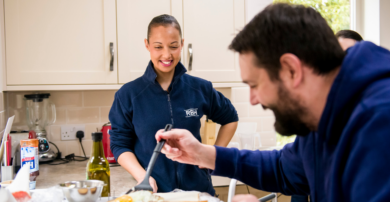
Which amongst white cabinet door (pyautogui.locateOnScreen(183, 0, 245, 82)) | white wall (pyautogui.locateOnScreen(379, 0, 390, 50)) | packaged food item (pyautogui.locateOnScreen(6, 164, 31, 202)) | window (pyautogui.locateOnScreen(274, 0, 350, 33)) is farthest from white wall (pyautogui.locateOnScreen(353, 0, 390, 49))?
packaged food item (pyautogui.locateOnScreen(6, 164, 31, 202))

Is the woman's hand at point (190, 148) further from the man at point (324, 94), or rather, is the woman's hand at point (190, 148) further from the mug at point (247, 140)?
the mug at point (247, 140)

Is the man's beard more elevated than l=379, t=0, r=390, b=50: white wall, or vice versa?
l=379, t=0, r=390, b=50: white wall

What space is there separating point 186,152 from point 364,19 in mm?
2342

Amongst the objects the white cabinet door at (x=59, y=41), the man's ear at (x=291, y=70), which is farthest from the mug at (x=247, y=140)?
the man's ear at (x=291, y=70)

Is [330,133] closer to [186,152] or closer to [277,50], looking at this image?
[277,50]

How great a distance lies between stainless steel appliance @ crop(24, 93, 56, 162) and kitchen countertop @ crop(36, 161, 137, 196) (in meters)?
0.10

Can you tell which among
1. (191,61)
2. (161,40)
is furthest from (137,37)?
(161,40)

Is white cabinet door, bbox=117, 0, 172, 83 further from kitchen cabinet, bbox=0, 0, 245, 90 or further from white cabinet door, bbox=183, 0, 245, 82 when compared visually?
white cabinet door, bbox=183, 0, 245, 82

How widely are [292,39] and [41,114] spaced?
1955 mm

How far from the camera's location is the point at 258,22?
705mm

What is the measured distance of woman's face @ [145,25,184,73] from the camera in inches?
56.2

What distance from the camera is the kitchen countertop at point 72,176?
1491 millimetres

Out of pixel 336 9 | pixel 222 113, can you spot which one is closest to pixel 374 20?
pixel 336 9

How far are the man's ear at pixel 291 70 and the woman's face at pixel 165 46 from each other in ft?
2.72
